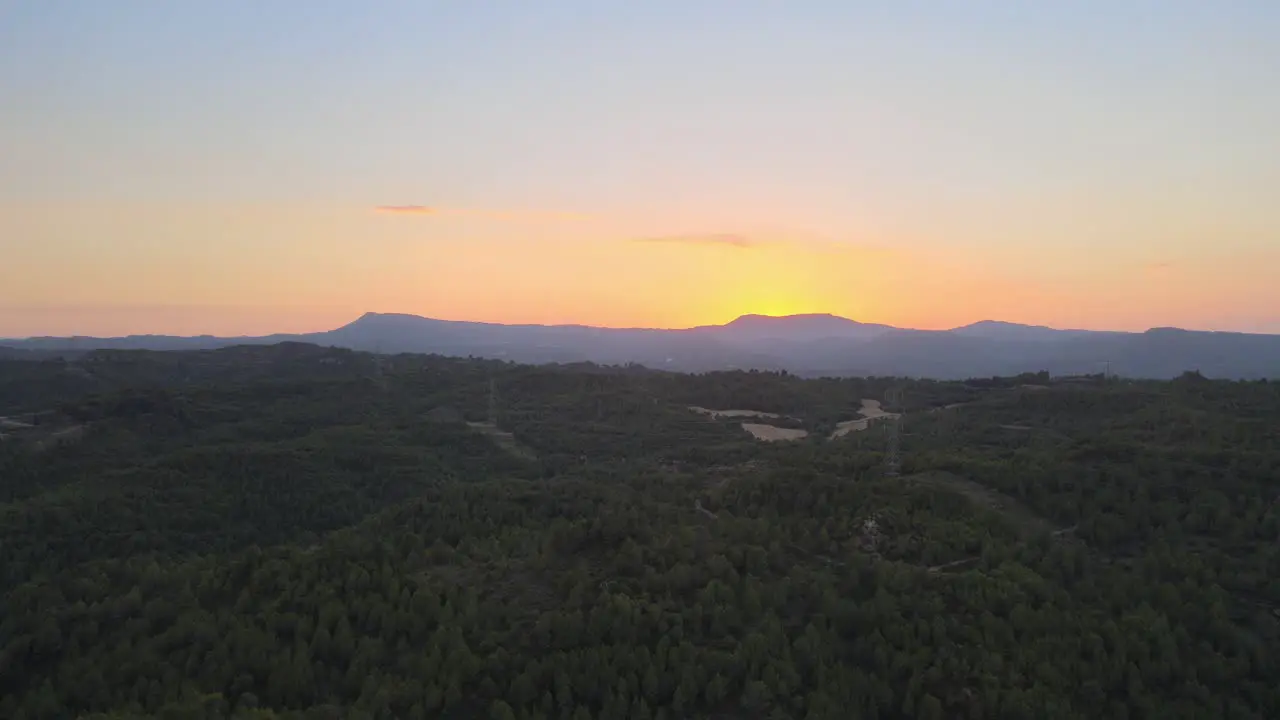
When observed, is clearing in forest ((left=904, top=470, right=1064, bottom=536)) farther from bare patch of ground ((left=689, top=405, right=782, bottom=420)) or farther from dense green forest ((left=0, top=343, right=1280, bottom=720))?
bare patch of ground ((left=689, top=405, right=782, bottom=420))

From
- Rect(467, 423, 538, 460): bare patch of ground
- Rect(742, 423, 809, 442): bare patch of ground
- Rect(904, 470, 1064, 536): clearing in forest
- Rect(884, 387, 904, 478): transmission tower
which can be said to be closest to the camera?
Rect(904, 470, 1064, 536): clearing in forest

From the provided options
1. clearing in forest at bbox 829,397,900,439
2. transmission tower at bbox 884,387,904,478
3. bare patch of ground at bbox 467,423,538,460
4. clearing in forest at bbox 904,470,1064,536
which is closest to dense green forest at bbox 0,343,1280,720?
clearing in forest at bbox 904,470,1064,536

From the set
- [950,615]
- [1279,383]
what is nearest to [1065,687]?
[950,615]

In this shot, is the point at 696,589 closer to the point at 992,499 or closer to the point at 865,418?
the point at 992,499

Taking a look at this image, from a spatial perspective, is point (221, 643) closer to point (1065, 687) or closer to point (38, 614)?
point (38, 614)

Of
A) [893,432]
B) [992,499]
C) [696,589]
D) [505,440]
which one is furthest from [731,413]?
[696,589]

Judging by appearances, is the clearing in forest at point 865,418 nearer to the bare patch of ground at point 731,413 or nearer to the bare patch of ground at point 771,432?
the bare patch of ground at point 771,432
